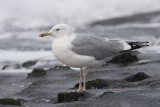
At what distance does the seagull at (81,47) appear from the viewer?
5.12 metres

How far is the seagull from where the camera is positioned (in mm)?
5125

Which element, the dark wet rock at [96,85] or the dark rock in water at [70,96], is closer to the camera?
the dark rock in water at [70,96]

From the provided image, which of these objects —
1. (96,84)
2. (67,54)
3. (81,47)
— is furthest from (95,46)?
(96,84)

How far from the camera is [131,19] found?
56.9ft

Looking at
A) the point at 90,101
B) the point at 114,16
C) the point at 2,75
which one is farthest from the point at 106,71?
the point at 114,16

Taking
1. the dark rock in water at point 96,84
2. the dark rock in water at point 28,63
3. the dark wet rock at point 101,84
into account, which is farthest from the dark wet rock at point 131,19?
the dark rock in water at point 96,84

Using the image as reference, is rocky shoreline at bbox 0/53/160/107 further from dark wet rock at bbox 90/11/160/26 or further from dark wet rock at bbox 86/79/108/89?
dark wet rock at bbox 90/11/160/26

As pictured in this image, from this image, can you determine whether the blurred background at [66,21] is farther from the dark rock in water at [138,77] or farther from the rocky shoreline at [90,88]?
the dark rock in water at [138,77]

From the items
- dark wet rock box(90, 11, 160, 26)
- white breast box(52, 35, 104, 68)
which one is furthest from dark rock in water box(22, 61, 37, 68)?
dark wet rock box(90, 11, 160, 26)

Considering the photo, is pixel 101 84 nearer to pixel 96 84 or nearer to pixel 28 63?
pixel 96 84

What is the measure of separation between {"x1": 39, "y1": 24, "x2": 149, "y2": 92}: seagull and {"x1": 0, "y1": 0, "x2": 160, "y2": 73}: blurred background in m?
4.26

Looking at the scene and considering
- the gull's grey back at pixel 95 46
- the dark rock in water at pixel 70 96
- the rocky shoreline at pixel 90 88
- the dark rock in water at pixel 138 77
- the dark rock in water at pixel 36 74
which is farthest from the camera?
the dark rock in water at pixel 36 74

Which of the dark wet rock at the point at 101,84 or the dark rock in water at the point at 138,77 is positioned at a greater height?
the dark rock in water at the point at 138,77

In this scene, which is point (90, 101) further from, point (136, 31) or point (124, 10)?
point (124, 10)
